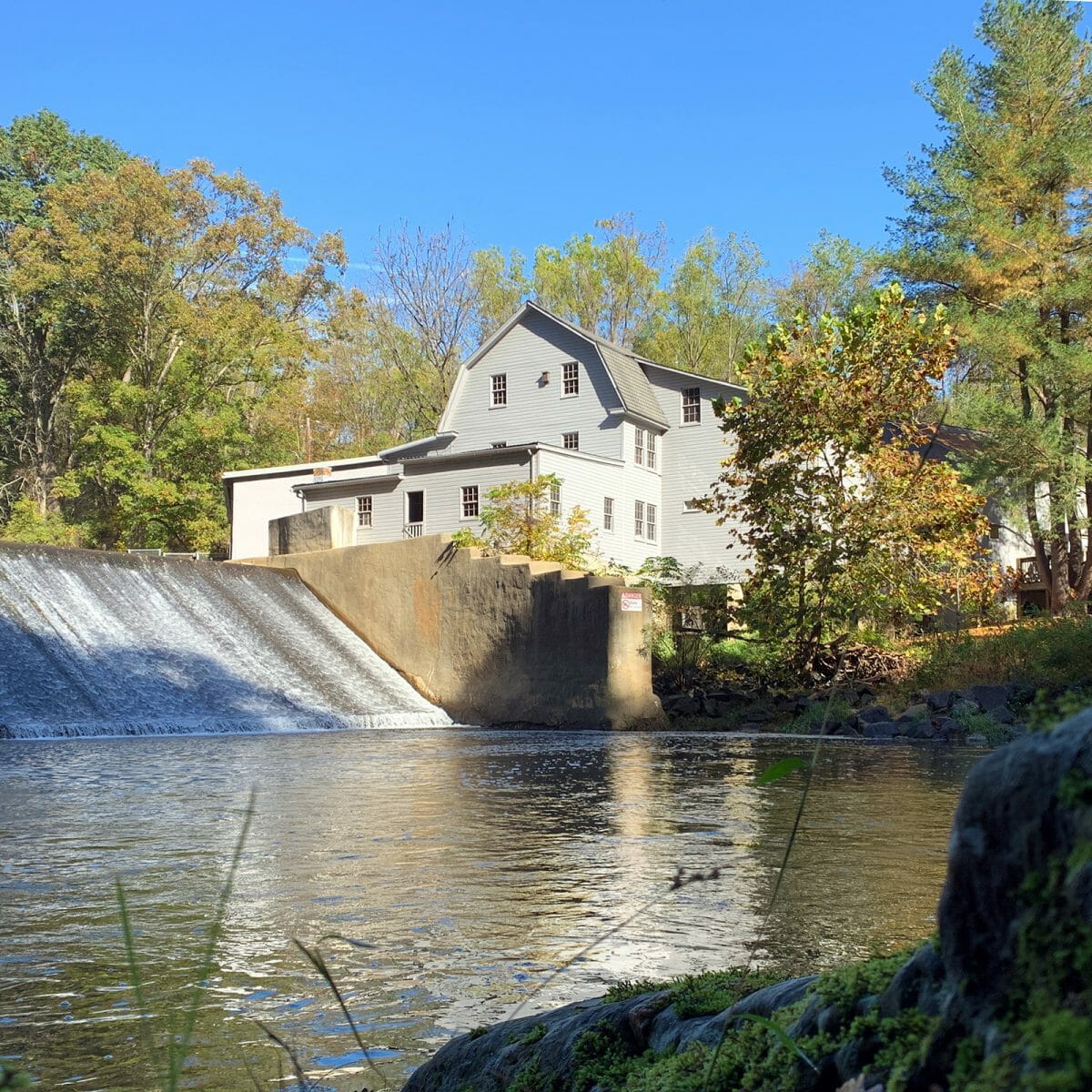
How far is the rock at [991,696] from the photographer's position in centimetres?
1919

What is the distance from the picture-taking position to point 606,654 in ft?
74.4

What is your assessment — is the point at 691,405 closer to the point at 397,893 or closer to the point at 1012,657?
the point at 1012,657

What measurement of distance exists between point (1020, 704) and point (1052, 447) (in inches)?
394

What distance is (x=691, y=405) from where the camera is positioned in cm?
3700

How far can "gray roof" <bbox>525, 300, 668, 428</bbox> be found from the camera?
35.5 metres

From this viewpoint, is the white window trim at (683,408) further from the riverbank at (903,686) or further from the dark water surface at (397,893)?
the dark water surface at (397,893)

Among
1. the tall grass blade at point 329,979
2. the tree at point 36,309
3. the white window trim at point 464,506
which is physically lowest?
the tall grass blade at point 329,979

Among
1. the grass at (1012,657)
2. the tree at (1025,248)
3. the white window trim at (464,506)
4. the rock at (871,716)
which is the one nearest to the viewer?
the rock at (871,716)

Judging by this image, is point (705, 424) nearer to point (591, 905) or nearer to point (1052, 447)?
point (1052, 447)

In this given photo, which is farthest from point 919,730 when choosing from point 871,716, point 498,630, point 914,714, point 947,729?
point 498,630

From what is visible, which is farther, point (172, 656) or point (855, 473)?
point (855, 473)

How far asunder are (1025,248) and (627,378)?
12208mm

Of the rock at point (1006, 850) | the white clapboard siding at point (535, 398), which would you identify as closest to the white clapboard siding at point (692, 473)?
the white clapboard siding at point (535, 398)

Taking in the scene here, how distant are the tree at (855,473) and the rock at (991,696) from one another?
233 centimetres
